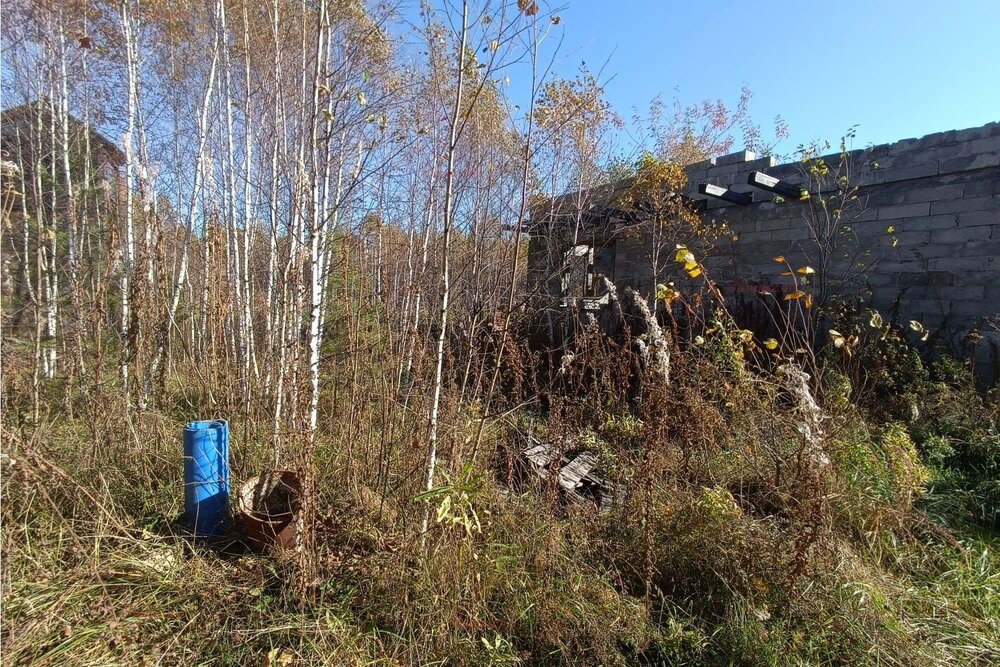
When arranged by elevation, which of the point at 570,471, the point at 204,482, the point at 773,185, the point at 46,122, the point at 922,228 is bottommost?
the point at 570,471

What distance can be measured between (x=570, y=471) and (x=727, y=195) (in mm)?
5186

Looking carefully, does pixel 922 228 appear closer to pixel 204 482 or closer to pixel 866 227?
pixel 866 227

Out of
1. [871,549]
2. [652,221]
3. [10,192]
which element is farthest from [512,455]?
[652,221]

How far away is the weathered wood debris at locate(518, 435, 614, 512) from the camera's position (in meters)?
2.78

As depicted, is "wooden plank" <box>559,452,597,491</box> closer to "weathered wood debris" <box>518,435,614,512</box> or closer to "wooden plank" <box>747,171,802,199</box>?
"weathered wood debris" <box>518,435,614,512</box>

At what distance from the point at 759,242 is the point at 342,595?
668cm

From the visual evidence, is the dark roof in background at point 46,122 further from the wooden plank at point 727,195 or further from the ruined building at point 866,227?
the wooden plank at point 727,195

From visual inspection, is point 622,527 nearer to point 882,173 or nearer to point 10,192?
point 10,192

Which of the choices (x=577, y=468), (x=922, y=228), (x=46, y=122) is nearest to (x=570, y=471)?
(x=577, y=468)

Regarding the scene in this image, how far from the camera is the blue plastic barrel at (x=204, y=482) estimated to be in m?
2.60

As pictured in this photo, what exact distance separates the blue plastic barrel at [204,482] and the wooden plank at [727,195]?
247 inches

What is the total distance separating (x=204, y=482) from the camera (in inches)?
102

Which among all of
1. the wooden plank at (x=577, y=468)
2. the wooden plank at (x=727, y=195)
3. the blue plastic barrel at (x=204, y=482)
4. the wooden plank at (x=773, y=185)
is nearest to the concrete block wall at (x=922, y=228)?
the wooden plank at (x=773, y=185)

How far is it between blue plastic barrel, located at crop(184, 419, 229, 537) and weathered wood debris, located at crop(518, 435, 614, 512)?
1.57 metres
